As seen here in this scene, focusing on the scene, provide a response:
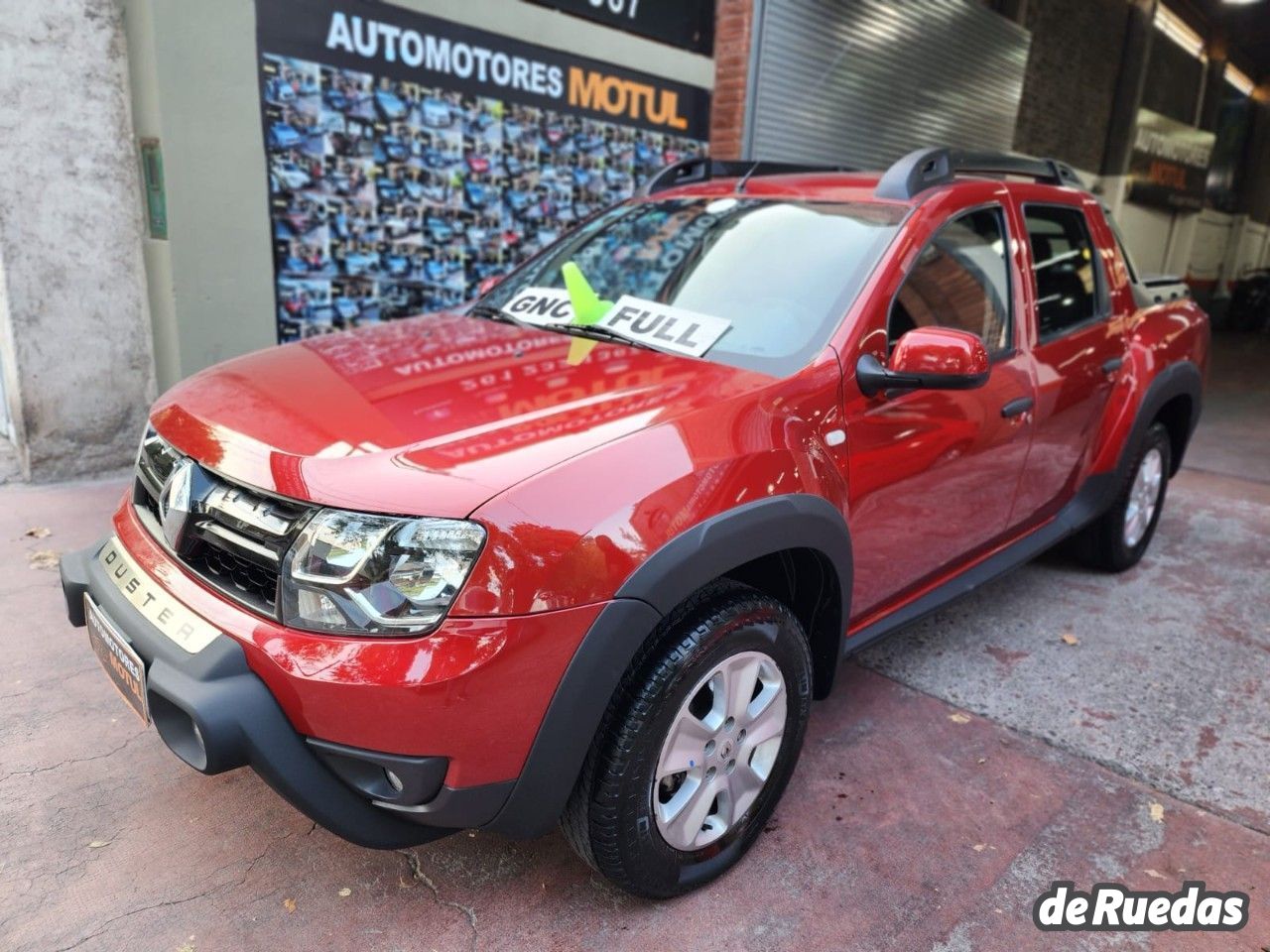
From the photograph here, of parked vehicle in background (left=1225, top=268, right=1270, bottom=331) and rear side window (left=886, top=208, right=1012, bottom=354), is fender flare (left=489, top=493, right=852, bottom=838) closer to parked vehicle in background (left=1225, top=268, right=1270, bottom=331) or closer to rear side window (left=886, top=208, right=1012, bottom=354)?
rear side window (left=886, top=208, right=1012, bottom=354)

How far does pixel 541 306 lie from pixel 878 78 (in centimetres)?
764

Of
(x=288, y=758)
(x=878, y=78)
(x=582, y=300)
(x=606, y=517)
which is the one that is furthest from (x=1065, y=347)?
(x=878, y=78)

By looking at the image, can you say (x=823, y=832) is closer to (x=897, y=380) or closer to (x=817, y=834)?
(x=817, y=834)

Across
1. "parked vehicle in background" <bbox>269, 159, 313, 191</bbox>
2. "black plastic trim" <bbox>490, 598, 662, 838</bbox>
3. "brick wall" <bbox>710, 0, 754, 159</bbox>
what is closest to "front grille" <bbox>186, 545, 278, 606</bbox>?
"black plastic trim" <bbox>490, 598, 662, 838</bbox>

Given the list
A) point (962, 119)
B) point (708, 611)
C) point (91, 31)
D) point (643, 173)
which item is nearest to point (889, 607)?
point (708, 611)

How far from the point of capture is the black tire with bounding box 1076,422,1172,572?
3.95 m

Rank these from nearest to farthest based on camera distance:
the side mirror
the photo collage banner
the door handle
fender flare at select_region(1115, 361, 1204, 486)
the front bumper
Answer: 1. the front bumper
2. the side mirror
3. the door handle
4. fender flare at select_region(1115, 361, 1204, 486)
5. the photo collage banner

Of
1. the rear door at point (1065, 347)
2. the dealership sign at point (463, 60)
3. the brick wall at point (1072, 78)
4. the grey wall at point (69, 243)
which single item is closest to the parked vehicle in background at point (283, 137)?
the dealership sign at point (463, 60)

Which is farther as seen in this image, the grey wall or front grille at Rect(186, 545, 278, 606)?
the grey wall

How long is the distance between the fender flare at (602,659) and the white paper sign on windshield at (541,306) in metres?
1.14

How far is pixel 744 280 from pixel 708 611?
1155mm

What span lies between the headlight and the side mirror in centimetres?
124

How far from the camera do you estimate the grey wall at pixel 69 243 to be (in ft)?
13.6

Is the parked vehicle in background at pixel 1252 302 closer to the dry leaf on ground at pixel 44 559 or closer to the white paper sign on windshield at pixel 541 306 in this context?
the white paper sign on windshield at pixel 541 306
